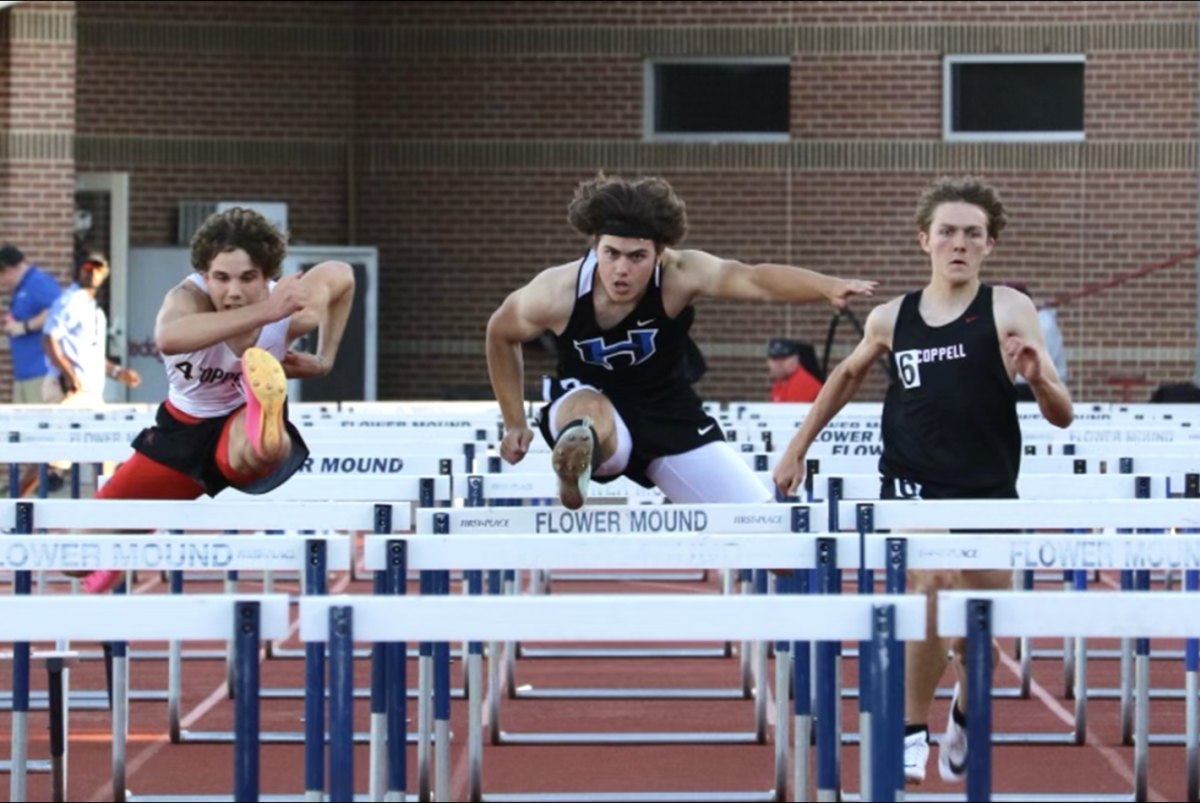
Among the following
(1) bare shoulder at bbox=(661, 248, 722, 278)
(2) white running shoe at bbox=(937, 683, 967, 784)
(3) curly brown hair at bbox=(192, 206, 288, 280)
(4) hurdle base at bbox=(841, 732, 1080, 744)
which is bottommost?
(4) hurdle base at bbox=(841, 732, 1080, 744)

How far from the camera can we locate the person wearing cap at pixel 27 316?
1858 centimetres

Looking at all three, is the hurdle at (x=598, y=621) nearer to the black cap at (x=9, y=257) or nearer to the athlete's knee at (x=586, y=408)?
the athlete's knee at (x=586, y=408)

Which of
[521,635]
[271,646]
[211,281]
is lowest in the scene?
[271,646]

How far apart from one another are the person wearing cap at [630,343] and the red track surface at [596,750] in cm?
111

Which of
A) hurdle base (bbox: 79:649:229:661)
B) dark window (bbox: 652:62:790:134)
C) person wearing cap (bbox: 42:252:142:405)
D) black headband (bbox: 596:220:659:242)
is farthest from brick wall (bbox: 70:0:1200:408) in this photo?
black headband (bbox: 596:220:659:242)

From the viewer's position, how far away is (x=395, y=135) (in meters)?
24.2

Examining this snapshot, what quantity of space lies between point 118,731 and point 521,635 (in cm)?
301

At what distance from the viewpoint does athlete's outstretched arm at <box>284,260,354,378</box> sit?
321 inches

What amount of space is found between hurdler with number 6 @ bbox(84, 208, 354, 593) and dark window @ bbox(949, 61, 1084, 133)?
15.7 metres

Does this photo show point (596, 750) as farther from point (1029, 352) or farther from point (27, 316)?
point (27, 316)

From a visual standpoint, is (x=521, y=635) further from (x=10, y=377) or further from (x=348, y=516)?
(x=10, y=377)

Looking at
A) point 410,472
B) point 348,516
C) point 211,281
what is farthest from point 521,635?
point 410,472

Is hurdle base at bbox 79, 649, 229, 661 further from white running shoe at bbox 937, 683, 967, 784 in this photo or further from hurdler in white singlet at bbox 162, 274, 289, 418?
white running shoe at bbox 937, 683, 967, 784

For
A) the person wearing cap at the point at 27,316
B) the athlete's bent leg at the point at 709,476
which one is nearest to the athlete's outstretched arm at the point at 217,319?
the athlete's bent leg at the point at 709,476
